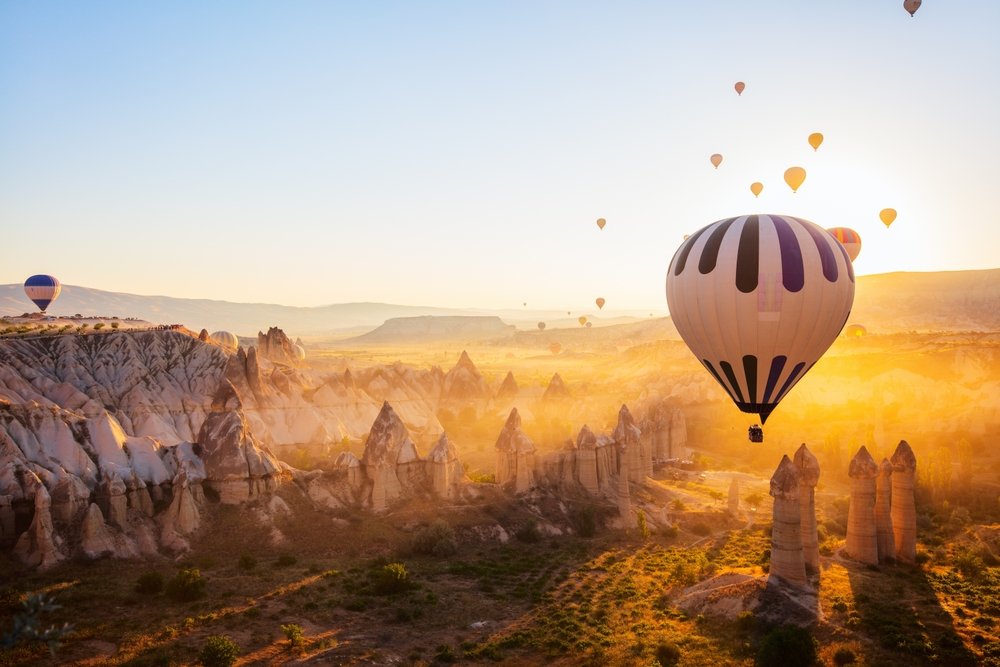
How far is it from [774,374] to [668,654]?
A: 42.8ft

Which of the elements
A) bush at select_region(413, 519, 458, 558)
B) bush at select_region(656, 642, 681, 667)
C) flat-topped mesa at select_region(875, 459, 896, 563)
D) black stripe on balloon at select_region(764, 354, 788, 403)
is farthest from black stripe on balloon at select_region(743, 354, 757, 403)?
bush at select_region(413, 519, 458, 558)

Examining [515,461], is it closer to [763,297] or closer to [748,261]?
[763,297]

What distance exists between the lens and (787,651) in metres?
22.4

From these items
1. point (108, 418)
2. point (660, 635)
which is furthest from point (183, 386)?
point (660, 635)

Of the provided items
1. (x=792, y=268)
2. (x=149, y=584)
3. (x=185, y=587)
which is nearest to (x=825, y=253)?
(x=792, y=268)

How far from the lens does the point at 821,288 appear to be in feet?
88.9

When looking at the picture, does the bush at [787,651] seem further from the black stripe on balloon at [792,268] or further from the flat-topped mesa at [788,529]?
the black stripe on balloon at [792,268]

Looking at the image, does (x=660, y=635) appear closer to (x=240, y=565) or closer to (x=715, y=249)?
(x=715, y=249)

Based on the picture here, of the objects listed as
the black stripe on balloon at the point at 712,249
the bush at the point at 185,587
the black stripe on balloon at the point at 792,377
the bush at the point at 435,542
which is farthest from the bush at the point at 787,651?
the bush at the point at 185,587

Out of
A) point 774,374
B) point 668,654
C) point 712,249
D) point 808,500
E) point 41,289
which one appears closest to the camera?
point 668,654

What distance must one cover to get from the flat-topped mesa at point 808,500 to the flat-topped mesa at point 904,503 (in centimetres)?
712

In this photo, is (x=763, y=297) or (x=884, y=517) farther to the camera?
(x=884, y=517)

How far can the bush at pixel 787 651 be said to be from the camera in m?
22.3

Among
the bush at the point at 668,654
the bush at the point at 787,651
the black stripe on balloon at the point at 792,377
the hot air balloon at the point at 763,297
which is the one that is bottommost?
the bush at the point at 668,654
